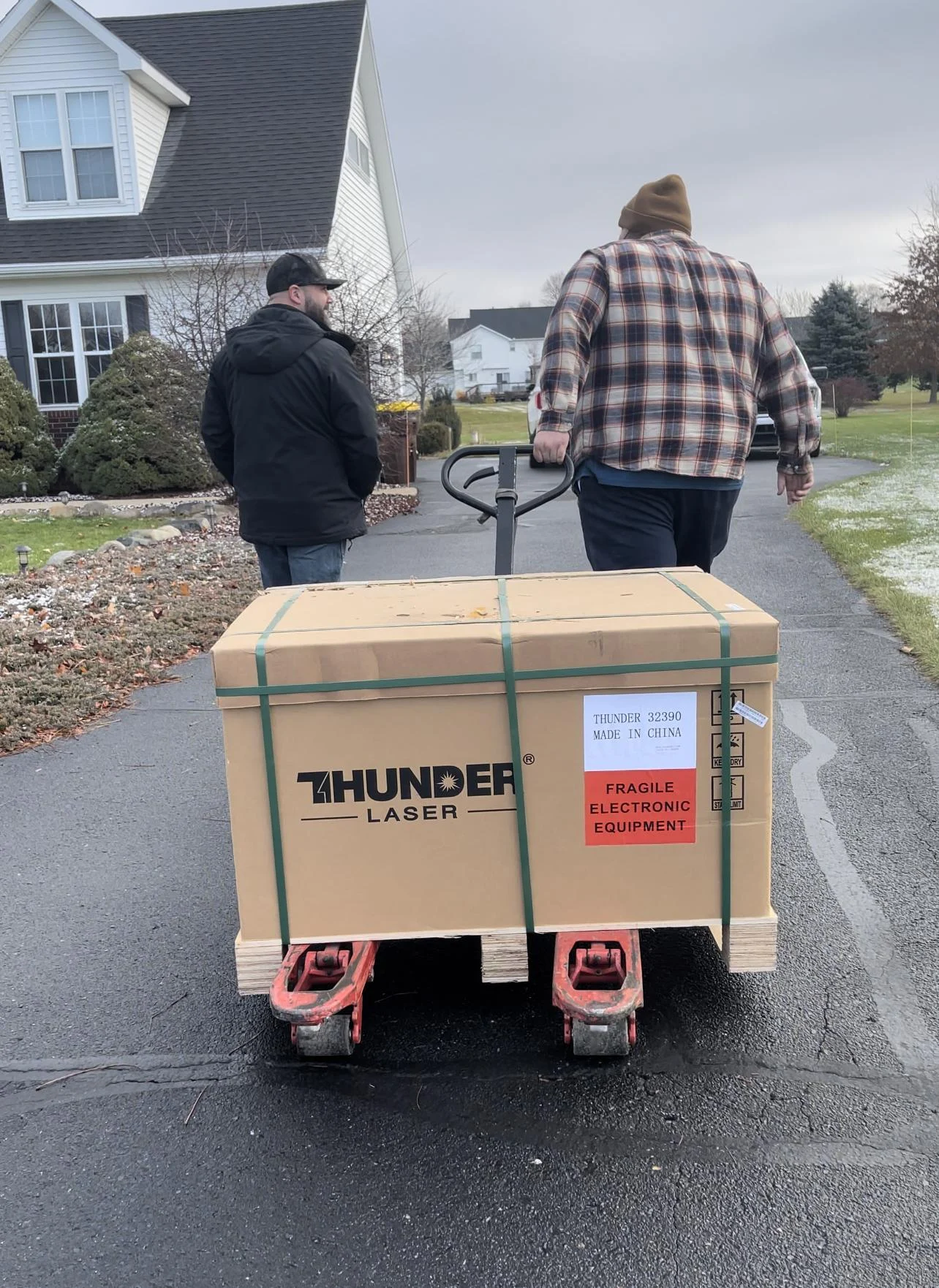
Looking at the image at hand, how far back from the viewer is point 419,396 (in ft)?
89.1

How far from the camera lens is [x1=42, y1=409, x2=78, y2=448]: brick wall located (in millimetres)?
17812

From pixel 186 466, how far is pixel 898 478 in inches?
391

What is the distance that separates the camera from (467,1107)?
228 centimetres

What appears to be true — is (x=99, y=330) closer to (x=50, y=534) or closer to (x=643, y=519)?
(x=50, y=534)

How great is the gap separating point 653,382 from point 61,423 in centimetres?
1672

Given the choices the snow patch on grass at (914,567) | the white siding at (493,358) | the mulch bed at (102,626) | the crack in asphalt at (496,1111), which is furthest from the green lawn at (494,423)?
the crack in asphalt at (496,1111)

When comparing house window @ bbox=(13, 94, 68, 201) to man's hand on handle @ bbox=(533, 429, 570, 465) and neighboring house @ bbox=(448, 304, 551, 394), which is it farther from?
neighboring house @ bbox=(448, 304, 551, 394)

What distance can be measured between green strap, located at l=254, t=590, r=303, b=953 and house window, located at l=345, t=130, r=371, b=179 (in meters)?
18.8

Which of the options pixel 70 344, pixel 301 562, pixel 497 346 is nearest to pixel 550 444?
pixel 301 562

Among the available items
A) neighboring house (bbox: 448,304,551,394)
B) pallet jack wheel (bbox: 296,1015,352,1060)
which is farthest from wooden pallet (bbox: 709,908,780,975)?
neighboring house (bbox: 448,304,551,394)

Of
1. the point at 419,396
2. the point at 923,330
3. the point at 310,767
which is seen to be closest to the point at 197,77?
the point at 419,396

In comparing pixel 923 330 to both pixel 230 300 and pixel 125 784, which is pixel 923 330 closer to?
pixel 230 300

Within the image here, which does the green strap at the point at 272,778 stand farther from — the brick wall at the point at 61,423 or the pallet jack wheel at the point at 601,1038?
the brick wall at the point at 61,423

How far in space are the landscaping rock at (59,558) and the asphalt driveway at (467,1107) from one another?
6041mm
